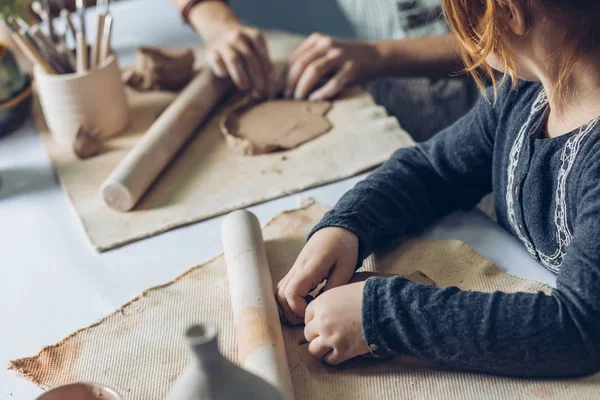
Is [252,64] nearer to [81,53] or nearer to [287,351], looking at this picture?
[81,53]

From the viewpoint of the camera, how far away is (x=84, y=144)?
112 cm

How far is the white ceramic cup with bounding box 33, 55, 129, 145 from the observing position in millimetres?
1104

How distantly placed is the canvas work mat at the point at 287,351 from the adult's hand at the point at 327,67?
425 mm

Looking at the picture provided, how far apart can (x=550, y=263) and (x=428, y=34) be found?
0.77 meters

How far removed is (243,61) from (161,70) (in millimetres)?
174

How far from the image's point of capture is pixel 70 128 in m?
1.15

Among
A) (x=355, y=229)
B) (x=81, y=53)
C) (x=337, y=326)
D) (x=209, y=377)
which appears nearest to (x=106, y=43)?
(x=81, y=53)

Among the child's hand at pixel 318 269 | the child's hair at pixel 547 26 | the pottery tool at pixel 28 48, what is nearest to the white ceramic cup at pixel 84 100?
the pottery tool at pixel 28 48

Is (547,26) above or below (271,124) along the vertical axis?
above

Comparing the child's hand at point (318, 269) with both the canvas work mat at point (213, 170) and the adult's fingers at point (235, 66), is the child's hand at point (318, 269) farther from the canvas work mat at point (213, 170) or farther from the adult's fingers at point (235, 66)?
the adult's fingers at point (235, 66)

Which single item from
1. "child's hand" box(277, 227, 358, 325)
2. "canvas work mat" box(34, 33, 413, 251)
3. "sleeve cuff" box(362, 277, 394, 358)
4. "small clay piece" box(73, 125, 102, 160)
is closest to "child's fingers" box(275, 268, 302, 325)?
"child's hand" box(277, 227, 358, 325)

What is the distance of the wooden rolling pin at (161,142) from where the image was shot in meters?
0.98

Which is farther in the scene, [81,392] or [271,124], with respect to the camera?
[271,124]

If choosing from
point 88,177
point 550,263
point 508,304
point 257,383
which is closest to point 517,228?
point 550,263
